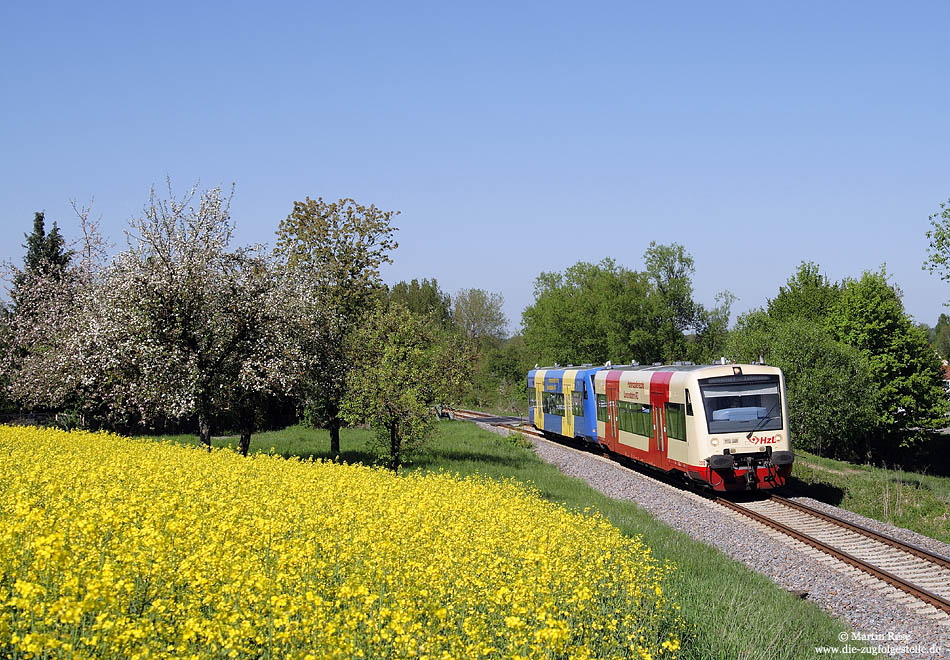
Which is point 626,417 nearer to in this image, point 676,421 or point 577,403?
point 676,421

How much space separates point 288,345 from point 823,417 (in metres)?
29.1

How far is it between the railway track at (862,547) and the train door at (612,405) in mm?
6864

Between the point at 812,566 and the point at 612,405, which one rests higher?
the point at 612,405

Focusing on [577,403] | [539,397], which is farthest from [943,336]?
[577,403]

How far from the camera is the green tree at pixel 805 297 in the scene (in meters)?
60.3

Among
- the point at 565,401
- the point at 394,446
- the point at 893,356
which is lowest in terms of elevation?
the point at 394,446

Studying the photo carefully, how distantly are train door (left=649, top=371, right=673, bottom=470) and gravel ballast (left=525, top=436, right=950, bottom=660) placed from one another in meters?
0.73

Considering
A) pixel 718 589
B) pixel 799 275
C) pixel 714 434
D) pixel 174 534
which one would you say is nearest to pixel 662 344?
pixel 799 275

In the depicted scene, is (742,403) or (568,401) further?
(568,401)

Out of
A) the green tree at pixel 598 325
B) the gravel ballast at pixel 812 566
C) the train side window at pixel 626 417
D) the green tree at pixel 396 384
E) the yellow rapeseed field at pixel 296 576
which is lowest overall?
the gravel ballast at pixel 812 566

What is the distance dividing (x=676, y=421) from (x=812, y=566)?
724 cm

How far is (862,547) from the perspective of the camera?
48.4 ft

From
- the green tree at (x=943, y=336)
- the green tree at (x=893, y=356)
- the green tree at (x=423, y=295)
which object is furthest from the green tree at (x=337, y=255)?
the green tree at (x=943, y=336)

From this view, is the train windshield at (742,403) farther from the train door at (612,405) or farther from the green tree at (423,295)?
the green tree at (423,295)
